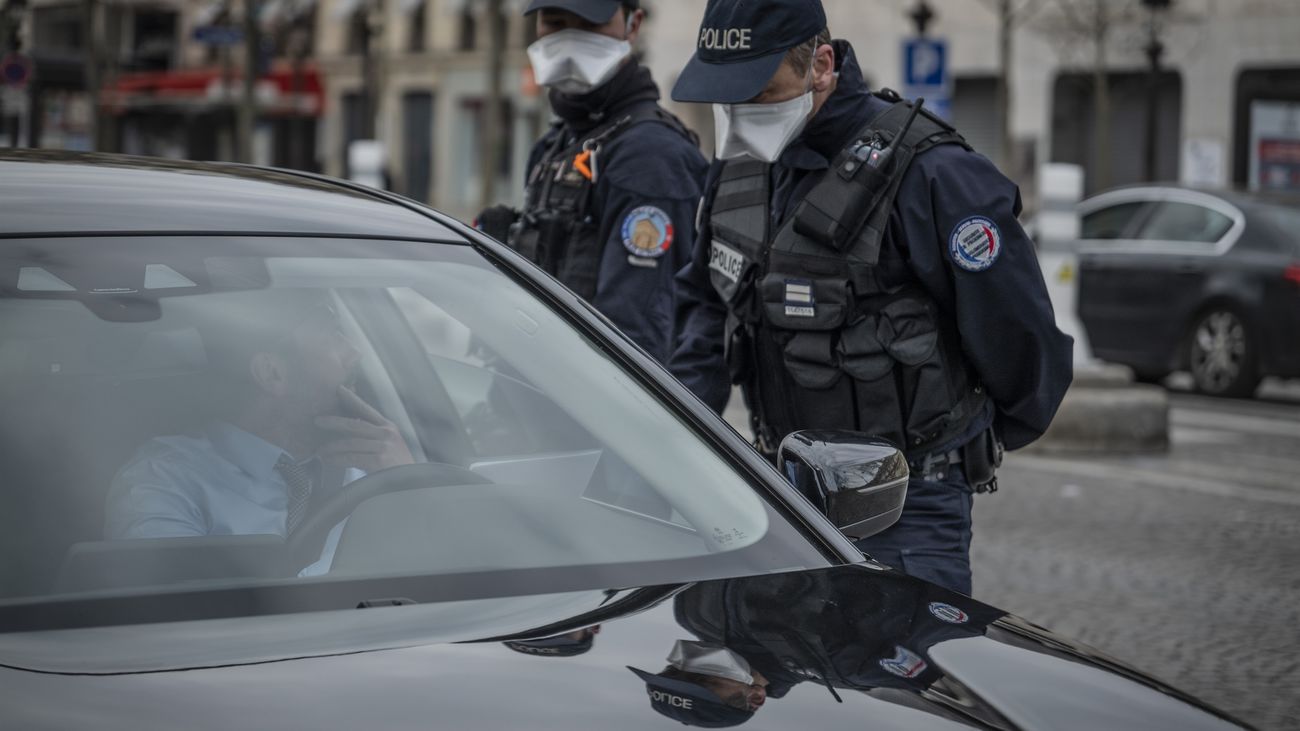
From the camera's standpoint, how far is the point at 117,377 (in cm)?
240

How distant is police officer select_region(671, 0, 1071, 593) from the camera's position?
140 inches

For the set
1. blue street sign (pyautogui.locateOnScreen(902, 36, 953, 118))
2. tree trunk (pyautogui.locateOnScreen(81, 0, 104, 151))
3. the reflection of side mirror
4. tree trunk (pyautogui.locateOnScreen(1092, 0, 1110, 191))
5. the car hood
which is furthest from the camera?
tree trunk (pyautogui.locateOnScreen(81, 0, 104, 151))

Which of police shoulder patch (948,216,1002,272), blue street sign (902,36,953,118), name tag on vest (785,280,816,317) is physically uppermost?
blue street sign (902,36,953,118)

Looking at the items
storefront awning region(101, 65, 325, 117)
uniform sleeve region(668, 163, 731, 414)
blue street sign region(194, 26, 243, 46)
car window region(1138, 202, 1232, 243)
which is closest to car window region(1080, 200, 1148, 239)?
car window region(1138, 202, 1232, 243)

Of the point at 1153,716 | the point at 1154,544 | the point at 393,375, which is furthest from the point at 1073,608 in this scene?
the point at 1153,716

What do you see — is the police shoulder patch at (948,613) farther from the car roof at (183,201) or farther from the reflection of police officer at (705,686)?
the car roof at (183,201)

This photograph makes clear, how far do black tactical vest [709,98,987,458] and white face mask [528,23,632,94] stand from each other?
131 centimetres

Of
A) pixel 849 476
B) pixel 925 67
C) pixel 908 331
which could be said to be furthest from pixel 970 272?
pixel 925 67

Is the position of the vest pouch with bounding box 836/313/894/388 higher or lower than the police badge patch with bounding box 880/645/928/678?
higher

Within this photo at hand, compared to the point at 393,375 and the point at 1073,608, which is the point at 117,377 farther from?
the point at 1073,608

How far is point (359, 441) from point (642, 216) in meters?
2.13

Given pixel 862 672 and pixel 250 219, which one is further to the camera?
pixel 250 219

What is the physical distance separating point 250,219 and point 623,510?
2.23ft

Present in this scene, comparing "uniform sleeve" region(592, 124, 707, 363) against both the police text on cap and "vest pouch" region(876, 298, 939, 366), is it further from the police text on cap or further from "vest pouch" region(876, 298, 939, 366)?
"vest pouch" region(876, 298, 939, 366)
